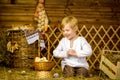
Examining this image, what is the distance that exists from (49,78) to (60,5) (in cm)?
197

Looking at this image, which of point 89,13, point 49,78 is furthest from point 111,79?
point 89,13

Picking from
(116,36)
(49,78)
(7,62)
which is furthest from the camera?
(116,36)

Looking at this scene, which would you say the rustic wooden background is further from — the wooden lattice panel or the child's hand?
the child's hand

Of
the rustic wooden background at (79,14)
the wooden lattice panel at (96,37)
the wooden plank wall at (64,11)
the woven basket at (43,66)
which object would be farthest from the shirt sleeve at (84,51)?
the wooden plank wall at (64,11)

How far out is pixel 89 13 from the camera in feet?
18.3

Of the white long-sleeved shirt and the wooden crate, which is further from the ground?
the white long-sleeved shirt

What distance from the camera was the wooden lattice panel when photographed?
520cm

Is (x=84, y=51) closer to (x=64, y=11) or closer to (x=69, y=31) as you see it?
(x=69, y=31)

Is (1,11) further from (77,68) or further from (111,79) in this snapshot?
(111,79)

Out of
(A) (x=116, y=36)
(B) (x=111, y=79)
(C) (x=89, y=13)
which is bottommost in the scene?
(B) (x=111, y=79)

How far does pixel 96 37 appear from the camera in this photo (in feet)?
17.9

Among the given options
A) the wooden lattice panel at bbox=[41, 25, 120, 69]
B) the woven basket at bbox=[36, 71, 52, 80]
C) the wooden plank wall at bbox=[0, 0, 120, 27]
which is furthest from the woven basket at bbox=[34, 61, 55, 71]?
the wooden plank wall at bbox=[0, 0, 120, 27]

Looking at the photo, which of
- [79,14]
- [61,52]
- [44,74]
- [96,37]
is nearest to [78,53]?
[61,52]

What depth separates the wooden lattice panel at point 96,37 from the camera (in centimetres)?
520
